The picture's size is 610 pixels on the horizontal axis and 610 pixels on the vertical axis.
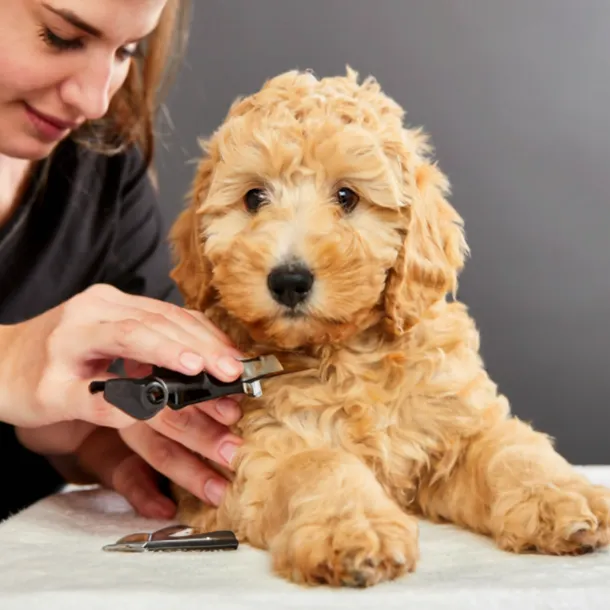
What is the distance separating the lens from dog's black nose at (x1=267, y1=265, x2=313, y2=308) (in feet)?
5.16

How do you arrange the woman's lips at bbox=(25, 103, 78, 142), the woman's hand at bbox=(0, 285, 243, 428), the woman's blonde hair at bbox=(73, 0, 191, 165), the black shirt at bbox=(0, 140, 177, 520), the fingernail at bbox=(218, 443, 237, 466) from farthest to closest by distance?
the woman's blonde hair at bbox=(73, 0, 191, 165) < the black shirt at bbox=(0, 140, 177, 520) < the woman's lips at bbox=(25, 103, 78, 142) < the fingernail at bbox=(218, 443, 237, 466) < the woman's hand at bbox=(0, 285, 243, 428)

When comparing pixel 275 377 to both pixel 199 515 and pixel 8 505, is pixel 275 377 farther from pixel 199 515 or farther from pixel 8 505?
pixel 8 505

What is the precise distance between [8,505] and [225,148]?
1.44 m

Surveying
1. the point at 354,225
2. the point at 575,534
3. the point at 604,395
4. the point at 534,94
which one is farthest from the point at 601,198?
the point at 575,534

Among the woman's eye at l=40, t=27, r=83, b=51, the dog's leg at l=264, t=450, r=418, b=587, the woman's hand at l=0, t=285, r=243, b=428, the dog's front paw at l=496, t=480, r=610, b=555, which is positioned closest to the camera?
the dog's leg at l=264, t=450, r=418, b=587

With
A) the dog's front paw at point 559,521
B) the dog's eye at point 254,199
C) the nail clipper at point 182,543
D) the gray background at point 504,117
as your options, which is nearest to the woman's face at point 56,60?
the dog's eye at point 254,199

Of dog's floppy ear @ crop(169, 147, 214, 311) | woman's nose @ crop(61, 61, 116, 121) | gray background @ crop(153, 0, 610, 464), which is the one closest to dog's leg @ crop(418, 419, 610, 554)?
dog's floppy ear @ crop(169, 147, 214, 311)

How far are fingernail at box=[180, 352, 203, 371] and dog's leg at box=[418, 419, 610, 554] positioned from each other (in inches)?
22.6

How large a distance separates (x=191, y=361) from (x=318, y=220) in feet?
1.26

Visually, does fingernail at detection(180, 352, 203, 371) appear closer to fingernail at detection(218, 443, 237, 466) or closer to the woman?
the woman

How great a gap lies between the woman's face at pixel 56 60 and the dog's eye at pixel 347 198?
2.21 ft

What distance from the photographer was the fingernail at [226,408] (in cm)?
172

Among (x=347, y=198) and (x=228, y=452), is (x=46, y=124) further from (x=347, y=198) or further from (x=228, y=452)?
(x=228, y=452)

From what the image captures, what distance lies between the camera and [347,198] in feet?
5.75
